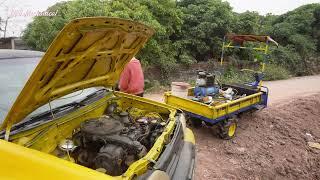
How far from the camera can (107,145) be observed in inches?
117

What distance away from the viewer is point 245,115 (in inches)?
323

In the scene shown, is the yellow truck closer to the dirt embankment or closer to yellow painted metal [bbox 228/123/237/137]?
the dirt embankment

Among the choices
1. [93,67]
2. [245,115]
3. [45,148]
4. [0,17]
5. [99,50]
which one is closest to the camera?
[45,148]

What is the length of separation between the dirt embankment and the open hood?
2584 millimetres

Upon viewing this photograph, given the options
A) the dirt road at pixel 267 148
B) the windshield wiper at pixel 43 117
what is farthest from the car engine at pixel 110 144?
the dirt road at pixel 267 148

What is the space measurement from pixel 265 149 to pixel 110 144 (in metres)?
4.47

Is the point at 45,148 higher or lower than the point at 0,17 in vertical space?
lower

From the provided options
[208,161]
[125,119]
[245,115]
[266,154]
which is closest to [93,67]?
[125,119]

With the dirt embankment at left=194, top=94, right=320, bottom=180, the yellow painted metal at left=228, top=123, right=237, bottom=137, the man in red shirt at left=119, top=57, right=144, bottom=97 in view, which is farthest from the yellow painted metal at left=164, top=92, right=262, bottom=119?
the man in red shirt at left=119, top=57, right=144, bottom=97

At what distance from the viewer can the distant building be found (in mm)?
11578

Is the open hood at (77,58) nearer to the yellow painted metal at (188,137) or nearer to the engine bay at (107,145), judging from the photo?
the engine bay at (107,145)

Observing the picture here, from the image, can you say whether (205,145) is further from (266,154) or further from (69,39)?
(69,39)

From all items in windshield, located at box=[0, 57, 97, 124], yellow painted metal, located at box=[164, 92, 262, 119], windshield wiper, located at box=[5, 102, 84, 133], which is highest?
windshield, located at box=[0, 57, 97, 124]

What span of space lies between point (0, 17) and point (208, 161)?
32.1 ft
